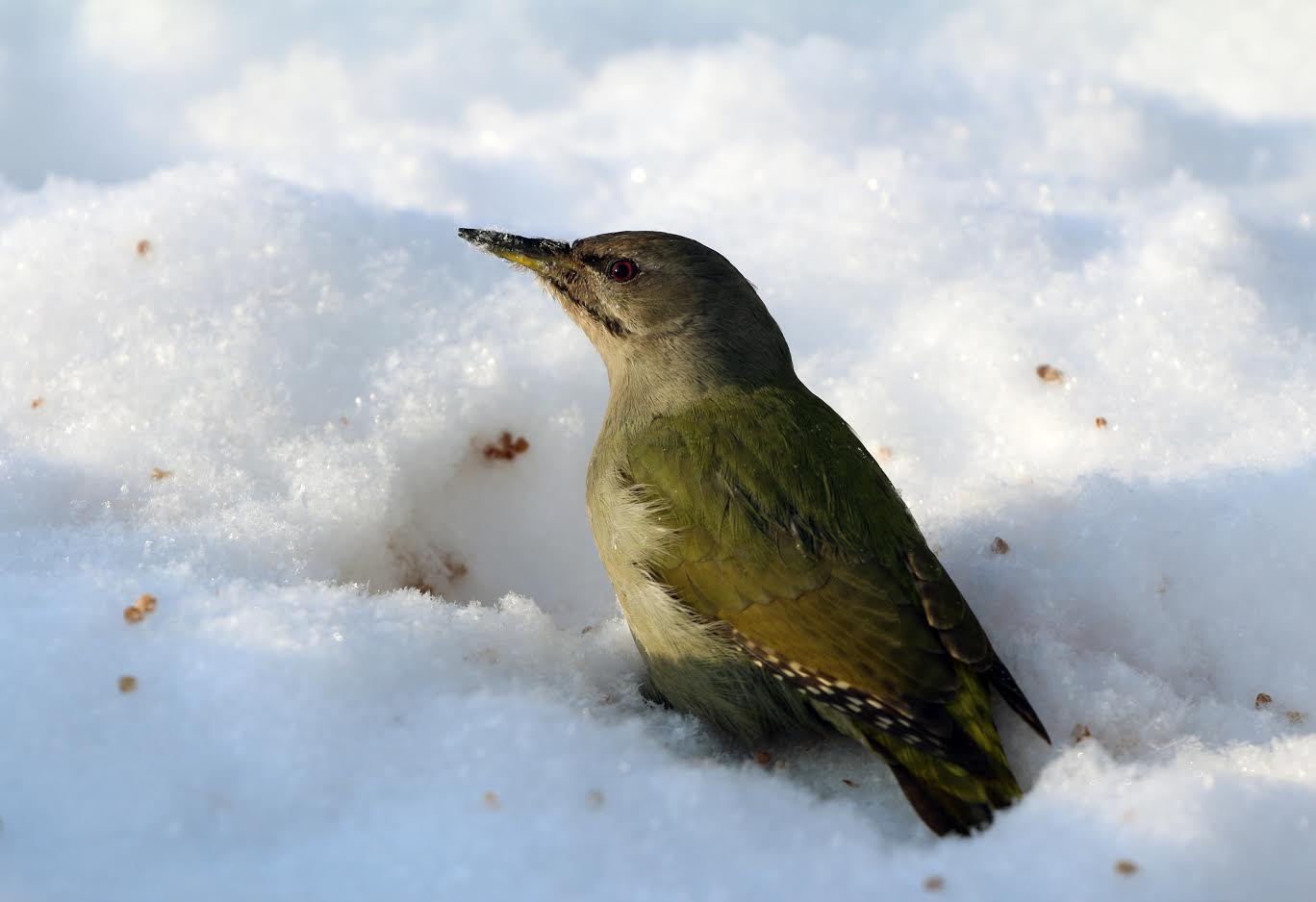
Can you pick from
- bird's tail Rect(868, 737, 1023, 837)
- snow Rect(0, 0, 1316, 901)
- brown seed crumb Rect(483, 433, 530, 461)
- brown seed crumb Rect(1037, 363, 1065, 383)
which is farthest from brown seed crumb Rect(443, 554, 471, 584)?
brown seed crumb Rect(1037, 363, 1065, 383)

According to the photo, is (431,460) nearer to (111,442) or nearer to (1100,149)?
(111,442)

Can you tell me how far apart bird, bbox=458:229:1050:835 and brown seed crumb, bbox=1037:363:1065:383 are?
2.81 feet

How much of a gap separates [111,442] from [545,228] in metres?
1.81

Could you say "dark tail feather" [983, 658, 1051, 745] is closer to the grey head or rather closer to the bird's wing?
the bird's wing

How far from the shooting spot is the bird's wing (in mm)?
2590

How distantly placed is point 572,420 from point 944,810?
5.70ft

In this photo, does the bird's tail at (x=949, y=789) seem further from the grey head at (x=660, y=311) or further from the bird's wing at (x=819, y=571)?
the grey head at (x=660, y=311)

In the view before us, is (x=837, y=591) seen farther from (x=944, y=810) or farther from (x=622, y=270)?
(x=622, y=270)

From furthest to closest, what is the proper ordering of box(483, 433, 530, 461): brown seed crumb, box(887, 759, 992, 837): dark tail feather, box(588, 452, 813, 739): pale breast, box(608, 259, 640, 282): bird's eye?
box(483, 433, 530, 461): brown seed crumb, box(608, 259, 640, 282): bird's eye, box(588, 452, 813, 739): pale breast, box(887, 759, 992, 837): dark tail feather

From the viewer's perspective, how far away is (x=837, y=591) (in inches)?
106

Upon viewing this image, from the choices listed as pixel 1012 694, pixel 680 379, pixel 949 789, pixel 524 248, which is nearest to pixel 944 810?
pixel 949 789

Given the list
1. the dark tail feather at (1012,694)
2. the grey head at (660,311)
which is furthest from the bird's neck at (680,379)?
the dark tail feather at (1012,694)

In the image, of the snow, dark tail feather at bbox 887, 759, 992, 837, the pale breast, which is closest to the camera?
the snow

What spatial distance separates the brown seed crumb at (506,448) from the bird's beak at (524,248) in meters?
0.50
